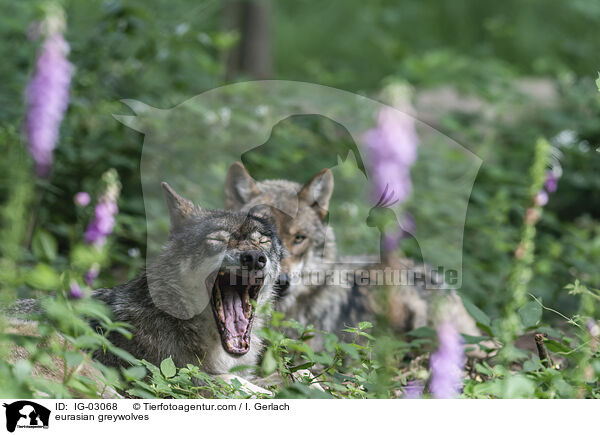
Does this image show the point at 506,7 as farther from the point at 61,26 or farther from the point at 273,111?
the point at 61,26

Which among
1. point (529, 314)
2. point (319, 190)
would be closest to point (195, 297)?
point (319, 190)

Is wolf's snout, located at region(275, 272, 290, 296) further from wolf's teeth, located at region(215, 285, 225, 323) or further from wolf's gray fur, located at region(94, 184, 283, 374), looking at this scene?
wolf's teeth, located at region(215, 285, 225, 323)

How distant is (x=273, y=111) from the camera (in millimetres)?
4402

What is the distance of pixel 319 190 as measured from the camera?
3.27 meters

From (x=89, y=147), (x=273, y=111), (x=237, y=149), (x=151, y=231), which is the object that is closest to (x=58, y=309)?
(x=151, y=231)

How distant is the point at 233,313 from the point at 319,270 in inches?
45.8

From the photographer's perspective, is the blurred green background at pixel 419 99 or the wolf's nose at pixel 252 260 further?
the blurred green background at pixel 419 99

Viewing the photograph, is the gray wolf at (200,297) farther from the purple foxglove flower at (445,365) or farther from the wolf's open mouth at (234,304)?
the purple foxglove flower at (445,365)

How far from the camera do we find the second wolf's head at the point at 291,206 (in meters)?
3.14

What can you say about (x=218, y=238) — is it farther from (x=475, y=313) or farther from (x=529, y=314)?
(x=529, y=314)

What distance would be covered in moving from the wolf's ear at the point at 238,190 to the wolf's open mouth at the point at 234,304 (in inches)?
27.1

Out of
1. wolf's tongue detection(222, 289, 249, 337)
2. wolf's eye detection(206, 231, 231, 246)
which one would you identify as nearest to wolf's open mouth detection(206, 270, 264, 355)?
wolf's tongue detection(222, 289, 249, 337)

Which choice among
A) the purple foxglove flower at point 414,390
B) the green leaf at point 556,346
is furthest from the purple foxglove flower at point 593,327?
the purple foxglove flower at point 414,390
